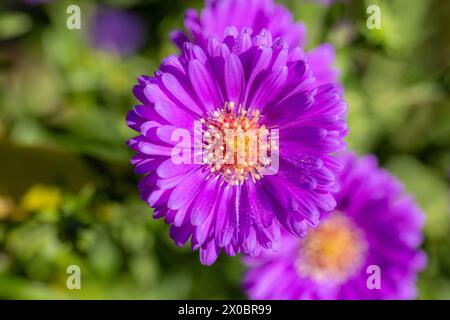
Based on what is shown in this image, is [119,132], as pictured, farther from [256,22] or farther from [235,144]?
[256,22]

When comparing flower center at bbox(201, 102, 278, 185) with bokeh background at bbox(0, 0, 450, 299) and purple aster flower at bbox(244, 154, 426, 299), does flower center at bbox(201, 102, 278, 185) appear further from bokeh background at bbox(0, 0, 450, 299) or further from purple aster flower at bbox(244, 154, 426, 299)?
bokeh background at bbox(0, 0, 450, 299)

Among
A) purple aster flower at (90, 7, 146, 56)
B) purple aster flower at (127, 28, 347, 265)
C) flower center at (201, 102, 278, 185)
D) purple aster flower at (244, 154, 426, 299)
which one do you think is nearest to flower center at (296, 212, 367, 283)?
purple aster flower at (244, 154, 426, 299)

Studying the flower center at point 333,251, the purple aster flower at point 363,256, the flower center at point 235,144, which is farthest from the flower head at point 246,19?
the flower center at point 333,251

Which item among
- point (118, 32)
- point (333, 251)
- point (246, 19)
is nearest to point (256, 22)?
point (246, 19)

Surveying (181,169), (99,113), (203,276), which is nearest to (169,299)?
(203,276)

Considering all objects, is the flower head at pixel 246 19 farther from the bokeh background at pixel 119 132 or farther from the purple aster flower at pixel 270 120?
the bokeh background at pixel 119 132

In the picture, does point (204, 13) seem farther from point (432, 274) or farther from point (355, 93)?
point (432, 274)
